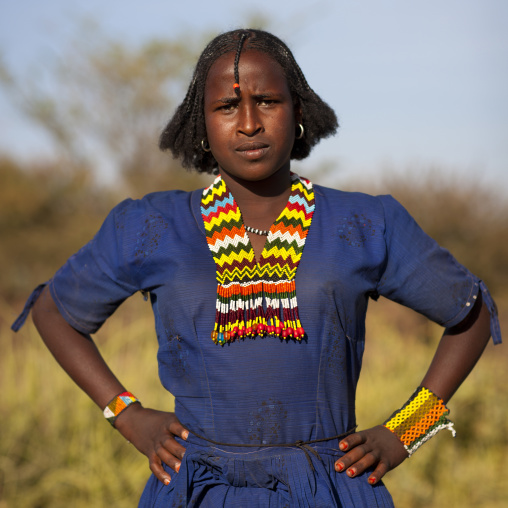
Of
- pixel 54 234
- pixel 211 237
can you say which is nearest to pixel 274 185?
pixel 211 237

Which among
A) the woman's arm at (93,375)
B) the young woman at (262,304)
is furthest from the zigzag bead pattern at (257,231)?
the woman's arm at (93,375)

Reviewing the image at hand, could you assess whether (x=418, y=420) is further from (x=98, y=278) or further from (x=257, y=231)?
(x=98, y=278)

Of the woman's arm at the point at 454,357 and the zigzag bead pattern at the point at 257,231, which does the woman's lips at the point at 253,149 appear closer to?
the zigzag bead pattern at the point at 257,231

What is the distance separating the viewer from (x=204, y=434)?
2021 millimetres

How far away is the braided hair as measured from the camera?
221cm

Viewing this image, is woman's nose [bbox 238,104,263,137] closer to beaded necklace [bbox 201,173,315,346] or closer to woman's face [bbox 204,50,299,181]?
woman's face [bbox 204,50,299,181]

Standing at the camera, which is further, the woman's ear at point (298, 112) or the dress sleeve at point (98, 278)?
the woman's ear at point (298, 112)

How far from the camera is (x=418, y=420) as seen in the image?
2.20 m

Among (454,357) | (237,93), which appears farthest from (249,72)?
(454,357)

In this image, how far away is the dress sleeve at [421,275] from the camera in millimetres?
2102

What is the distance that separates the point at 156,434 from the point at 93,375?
1.10 ft

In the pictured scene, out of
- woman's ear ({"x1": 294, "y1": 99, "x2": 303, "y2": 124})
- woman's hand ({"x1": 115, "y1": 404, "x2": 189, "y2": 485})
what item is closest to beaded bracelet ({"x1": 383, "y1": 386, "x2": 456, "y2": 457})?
woman's hand ({"x1": 115, "y1": 404, "x2": 189, "y2": 485})

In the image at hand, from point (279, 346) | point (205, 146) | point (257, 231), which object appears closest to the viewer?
point (279, 346)

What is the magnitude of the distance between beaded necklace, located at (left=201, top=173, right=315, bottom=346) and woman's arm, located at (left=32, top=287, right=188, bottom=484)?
415mm
